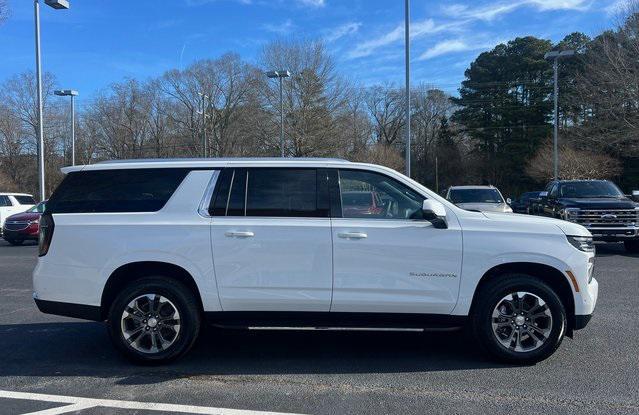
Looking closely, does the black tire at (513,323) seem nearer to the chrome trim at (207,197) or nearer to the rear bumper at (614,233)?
the chrome trim at (207,197)

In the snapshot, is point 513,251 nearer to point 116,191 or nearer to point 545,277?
point 545,277

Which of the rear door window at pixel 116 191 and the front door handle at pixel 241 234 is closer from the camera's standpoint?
the front door handle at pixel 241 234

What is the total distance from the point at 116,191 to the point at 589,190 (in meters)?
12.7

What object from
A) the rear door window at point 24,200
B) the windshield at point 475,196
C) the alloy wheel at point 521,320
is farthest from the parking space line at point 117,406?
the rear door window at point 24,200

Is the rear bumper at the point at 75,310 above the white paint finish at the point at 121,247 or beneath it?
beneath

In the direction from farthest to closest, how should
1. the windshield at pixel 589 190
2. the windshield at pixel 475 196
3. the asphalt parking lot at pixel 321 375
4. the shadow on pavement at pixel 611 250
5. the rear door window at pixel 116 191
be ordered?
the windshield at pixel 475 196 → the windshield at pixel 589 190 → the shadow on pavement at pixel 611 250 → the rear door window at pixel 116 191 → the asphalt parking lot at pixel 321 375

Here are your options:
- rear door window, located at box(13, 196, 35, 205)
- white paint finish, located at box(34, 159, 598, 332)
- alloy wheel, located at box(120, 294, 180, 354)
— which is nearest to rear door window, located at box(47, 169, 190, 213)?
white paint finish, located at box(34, 159, 598, 332)

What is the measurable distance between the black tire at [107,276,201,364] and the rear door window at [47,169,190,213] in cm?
75

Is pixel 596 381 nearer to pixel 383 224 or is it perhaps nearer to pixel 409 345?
pixel 409 345

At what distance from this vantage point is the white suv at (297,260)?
5004 mm

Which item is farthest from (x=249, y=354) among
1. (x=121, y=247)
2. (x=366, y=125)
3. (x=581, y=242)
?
(x=366, y=125)

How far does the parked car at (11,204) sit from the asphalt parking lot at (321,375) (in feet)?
51.7

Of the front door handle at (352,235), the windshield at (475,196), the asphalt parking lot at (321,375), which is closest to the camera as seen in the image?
the asphalt parking lot at (321,375)

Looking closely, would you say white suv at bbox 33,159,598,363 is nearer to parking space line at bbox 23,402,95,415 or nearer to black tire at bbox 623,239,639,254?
parking space line at bbox 23,402,95,415
